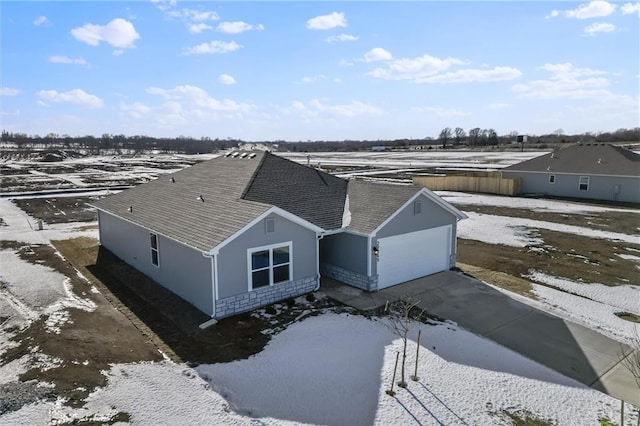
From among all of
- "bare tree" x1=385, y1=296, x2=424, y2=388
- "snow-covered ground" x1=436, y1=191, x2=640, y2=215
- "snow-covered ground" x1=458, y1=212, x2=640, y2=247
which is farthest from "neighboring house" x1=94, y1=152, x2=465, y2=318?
"snow-covered ground" x1=436, y1=191, x2=640, y2=215

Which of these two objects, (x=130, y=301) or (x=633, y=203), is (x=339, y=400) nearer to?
(x=130, y=301)

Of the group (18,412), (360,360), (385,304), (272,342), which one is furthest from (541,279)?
(18,412)

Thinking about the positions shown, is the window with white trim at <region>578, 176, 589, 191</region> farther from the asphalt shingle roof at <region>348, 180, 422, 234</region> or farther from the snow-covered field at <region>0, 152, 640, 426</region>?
the asphalt shingle roof at <region>348, 180, 422, 234</region>

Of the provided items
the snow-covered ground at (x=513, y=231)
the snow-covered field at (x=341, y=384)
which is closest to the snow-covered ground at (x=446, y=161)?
the snow-covered ground at (x=513, y=231)

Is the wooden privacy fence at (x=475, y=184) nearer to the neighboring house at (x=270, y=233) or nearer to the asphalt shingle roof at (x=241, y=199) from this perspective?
the neighboring house at (x=270, y=233)

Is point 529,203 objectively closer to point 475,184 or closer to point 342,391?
point 475,184

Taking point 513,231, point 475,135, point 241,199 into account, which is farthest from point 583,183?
point 475,135
